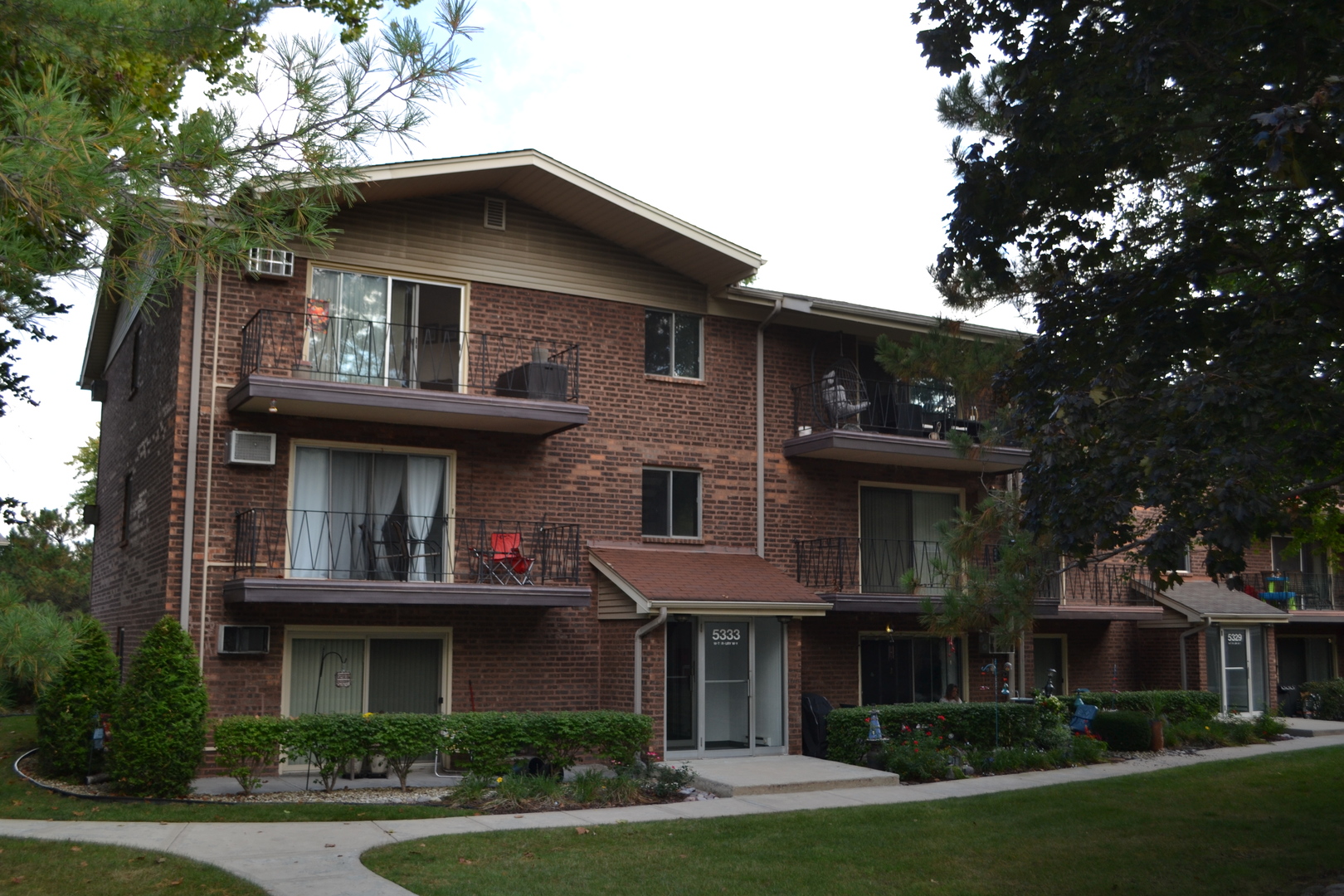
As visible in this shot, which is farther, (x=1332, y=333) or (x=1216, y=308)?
(x=1216, y=308)

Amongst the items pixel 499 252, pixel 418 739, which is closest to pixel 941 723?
pixel 418 739

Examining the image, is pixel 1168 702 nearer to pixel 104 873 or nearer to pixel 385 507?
pixel 385 507

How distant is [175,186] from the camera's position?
19.1 ft

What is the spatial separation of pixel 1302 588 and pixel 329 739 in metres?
23.8

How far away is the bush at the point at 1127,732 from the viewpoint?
1834cm

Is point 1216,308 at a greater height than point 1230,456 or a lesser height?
greater

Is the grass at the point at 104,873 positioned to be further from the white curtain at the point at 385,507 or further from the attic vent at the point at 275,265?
the attic vent at the point at 275,265

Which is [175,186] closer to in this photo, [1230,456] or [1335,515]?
[1230,456]

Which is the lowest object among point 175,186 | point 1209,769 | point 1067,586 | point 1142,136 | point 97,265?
point 1209,769

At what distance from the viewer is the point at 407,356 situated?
16875 mm

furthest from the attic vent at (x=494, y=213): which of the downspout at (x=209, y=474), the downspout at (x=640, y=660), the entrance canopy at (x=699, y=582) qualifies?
the downspout at (x=640, y=660)

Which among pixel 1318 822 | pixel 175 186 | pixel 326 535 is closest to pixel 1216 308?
pixel 1318 822

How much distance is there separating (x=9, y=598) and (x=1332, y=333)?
30.4 feet

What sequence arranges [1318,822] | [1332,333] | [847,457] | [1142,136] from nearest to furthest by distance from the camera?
1. [1332,333]
2. [1142,136]
3. [1318,822]
4. [847,457]
